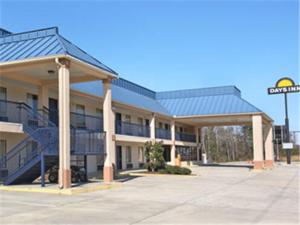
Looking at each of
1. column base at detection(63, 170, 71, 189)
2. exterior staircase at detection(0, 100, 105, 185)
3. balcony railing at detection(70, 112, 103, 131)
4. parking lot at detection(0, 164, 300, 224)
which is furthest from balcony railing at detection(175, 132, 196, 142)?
column base at detection(63, 170, 71, 189)

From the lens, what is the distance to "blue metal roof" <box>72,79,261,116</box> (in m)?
38.3

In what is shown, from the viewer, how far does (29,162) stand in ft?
60.3

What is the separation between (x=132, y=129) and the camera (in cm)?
3469

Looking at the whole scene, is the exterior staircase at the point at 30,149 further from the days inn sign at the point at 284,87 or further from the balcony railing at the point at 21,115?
the days inn sign at the point at 284,87

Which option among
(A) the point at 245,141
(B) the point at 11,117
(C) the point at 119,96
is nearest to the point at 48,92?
(B) the point at 11,117

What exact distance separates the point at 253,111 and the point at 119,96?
12607 millimetres

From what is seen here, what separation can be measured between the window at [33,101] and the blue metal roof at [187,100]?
35.3 feet

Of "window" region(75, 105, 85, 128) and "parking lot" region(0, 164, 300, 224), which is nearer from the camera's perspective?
"parking lot" region(0, 164, 300, 224)

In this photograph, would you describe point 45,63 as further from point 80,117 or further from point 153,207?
point 80,117

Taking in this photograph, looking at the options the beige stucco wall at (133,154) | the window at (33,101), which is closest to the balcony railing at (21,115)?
the window at (33,101)

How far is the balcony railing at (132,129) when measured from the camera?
3220 centimetres

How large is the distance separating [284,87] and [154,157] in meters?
25.8

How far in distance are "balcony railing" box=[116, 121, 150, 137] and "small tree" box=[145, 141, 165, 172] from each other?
2.64 meters

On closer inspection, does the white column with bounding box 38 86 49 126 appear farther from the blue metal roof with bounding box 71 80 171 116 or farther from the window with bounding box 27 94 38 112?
the blue metal roof with bounding box 71 80 171 116
